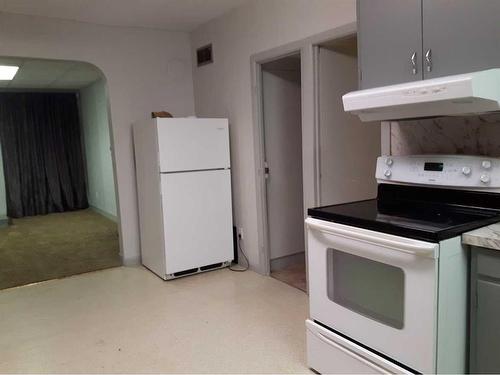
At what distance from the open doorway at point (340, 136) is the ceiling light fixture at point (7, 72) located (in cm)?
424

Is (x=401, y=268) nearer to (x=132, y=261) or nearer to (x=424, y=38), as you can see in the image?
(x=424, y=38)

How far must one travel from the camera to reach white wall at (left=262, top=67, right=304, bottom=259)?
3.72m

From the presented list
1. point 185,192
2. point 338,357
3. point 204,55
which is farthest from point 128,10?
point 338,357

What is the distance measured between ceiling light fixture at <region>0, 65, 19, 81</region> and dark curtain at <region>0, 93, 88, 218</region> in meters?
1.23

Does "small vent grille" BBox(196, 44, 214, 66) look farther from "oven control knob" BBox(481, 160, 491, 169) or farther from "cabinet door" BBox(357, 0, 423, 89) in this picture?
"oven control knob" BBox(481, 160, 491, 169)

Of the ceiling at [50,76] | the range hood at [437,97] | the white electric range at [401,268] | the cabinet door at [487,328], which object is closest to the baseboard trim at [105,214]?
the ceiling at [50,76]

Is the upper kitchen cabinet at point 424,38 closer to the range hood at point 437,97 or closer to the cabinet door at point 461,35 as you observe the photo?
the cabinet door at point 461,35

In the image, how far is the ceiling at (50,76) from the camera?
5.24 metres

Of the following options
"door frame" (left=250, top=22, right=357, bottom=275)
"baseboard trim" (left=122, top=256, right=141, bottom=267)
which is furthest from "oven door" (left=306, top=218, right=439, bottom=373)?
"baseboard trim" (left=122, top=256, right=141, bottom=267)

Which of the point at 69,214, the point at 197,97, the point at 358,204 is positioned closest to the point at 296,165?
the point at 197,97

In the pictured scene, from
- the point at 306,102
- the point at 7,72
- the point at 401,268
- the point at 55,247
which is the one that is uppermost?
the point at 7,72

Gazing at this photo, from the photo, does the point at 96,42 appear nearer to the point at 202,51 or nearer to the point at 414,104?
the point at 202,51

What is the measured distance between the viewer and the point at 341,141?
3.16 meters

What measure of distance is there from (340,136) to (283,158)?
2.63ft
